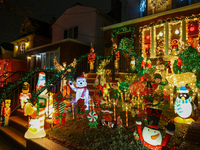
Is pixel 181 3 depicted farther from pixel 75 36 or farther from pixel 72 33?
pixel 72 33

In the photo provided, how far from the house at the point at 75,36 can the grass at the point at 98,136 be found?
969 centimetres

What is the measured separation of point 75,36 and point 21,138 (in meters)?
13.3

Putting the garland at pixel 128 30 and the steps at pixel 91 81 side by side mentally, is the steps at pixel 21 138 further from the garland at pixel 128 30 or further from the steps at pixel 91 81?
the garland at pixel 128 30

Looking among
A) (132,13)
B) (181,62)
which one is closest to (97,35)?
A: (132,13)

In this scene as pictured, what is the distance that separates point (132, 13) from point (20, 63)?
16.3 meters

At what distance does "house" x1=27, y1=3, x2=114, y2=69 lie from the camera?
13.8 metres

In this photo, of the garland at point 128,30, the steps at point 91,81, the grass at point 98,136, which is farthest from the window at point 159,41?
the grass at point 98,136

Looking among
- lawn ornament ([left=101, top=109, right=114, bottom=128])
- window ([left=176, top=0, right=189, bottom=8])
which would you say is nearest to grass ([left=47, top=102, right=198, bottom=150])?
lawn ornament ([left=101, top=109, right=114, bottom=128])

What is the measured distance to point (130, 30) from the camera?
11.7 metres

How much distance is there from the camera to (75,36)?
16.6 meters

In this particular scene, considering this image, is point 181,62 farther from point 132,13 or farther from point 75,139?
point 132,13

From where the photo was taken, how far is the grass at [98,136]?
3301 mm

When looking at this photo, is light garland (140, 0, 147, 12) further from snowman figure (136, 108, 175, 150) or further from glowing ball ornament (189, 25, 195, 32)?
snowman figure (136, 108, 175, 150)

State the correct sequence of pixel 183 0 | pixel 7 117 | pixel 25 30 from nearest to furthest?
1. pixel 7 117
2. pixel 183 0
3. pixel 25 30
